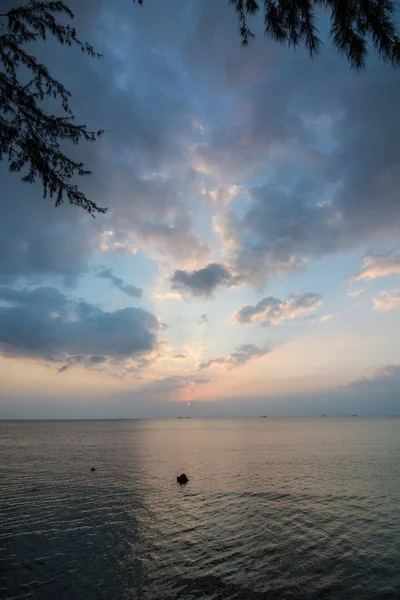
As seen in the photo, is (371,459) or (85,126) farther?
(371,459)

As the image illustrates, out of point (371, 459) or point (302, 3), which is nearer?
point (302, 3)

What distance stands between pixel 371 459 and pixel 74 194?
60.2m

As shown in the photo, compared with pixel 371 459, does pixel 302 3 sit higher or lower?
higher

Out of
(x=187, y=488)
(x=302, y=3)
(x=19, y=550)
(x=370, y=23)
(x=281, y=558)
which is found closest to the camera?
(x=370, y=23)

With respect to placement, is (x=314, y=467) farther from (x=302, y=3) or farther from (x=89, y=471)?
(x=302, y=3)

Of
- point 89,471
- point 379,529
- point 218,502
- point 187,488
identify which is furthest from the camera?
point 89,471

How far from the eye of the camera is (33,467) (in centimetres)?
4516

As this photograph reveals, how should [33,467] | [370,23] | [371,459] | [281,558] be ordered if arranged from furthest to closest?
[371,459]
[33,467]
[281,558]
[370,23]

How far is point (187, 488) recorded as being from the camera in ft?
106

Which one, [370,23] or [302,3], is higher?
[302,3]

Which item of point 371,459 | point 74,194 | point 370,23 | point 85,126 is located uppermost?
point 85,126

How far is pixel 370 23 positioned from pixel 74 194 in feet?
30.4

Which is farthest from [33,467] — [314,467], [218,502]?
[314,467]

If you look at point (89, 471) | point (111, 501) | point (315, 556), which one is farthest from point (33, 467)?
point (315, 556)
